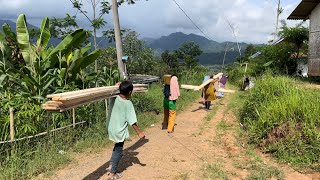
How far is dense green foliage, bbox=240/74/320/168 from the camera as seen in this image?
604cm

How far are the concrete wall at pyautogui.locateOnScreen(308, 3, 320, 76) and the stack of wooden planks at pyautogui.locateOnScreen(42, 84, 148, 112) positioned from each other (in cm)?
1066

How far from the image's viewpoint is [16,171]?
17.4 ft

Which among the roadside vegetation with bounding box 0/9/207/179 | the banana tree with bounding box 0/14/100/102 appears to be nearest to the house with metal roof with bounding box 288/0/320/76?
the roadside vegetation with bounding box 0/9/207/179

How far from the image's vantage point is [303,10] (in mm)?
14414

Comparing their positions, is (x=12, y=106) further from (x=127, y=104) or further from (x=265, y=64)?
(x=265, y=64)

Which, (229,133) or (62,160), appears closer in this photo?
(62,160)

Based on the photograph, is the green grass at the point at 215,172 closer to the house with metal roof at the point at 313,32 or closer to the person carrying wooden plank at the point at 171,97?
the person carrying wooden plank at the point at 171,97

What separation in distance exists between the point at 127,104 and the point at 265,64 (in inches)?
530

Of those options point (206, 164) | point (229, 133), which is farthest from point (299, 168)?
point (229, 133)

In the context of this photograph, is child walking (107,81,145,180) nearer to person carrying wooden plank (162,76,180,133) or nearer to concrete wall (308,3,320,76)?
person carrying wooden plank (162,76,180,133)

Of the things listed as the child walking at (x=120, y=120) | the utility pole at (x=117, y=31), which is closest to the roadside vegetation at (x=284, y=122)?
the child walking at (x=120, y=120)

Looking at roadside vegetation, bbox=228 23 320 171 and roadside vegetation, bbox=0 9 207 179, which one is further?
roadside vegetation, bbox=228 23 320 171

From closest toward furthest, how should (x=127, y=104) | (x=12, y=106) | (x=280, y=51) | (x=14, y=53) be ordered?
1. (x=127, y=104)
2. (x=12, y=106)
3. (x=14, y=53)
4. (x=280, y=51)

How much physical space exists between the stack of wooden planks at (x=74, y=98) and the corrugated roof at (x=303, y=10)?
36.3ft
